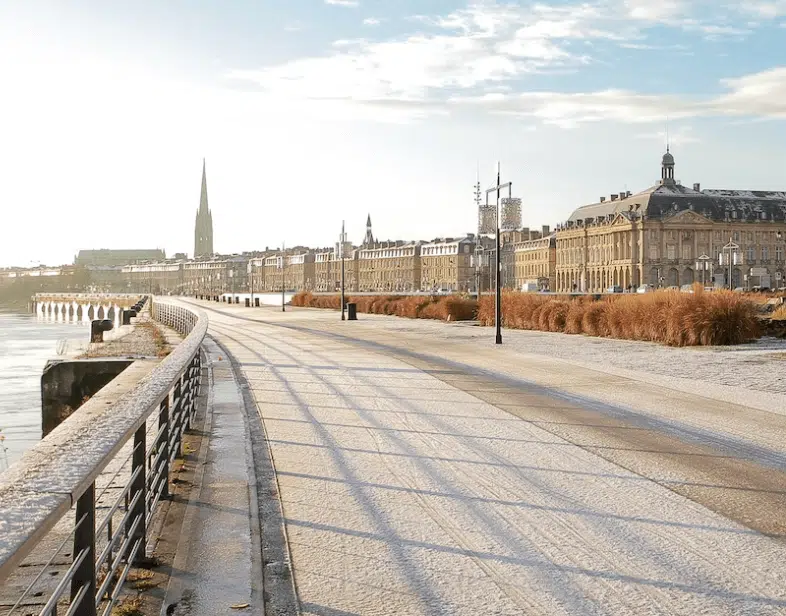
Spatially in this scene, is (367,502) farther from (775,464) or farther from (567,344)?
(567,344)

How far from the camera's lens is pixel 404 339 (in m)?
31.2

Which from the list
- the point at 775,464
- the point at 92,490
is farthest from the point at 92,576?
the point at 775,464

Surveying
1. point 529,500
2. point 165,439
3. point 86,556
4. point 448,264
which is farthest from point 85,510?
point 448,264

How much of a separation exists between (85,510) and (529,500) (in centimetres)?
449

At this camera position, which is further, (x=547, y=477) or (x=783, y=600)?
(x=547, y=477)

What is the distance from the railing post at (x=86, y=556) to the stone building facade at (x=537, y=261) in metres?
155

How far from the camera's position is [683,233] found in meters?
131

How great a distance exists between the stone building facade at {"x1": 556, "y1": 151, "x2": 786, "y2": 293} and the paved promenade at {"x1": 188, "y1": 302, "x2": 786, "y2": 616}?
117m

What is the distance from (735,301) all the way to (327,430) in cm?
1888

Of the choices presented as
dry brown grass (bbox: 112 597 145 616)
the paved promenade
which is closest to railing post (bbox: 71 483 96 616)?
dry brown grass (bbox: 112 597 145 616)

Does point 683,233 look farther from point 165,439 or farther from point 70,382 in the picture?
point 165,439

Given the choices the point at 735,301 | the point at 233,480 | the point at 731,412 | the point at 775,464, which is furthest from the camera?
the point at 735,301

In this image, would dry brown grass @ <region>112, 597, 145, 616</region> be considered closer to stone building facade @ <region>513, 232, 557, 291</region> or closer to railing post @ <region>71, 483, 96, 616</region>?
railing post @ <region>71, 483, 96, 616</region>

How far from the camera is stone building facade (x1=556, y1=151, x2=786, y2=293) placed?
130125 millimetres
